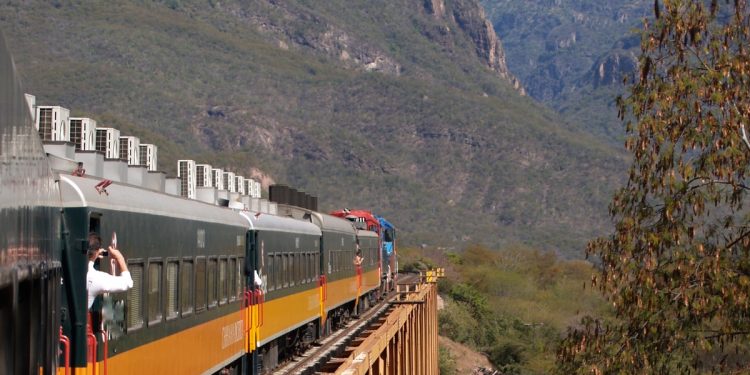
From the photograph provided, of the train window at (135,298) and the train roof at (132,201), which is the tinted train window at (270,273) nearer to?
the train roof at (132,201)

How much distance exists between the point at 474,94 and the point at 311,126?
120 ft

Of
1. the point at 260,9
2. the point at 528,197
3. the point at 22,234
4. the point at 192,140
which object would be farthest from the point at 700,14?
the point at 260,9

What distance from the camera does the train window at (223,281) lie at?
13.3m

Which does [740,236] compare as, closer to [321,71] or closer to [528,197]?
[528,197]

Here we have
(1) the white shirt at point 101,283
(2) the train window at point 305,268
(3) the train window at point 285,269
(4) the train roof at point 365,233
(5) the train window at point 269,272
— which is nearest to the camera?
(1) the white shirt at point 101,283

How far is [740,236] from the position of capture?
16.0 metres

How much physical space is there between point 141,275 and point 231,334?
510 centimetres

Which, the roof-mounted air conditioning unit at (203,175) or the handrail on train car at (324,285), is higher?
the roof-mounted air conditioning unit at (203,175)

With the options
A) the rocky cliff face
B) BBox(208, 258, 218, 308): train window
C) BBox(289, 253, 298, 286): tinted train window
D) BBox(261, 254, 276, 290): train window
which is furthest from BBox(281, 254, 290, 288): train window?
the rocky cliff face

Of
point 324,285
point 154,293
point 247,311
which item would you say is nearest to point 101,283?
point 154,293

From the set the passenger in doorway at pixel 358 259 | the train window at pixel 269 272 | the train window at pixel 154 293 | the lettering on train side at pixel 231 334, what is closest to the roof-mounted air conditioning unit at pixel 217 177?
the passenger in doorway at pixel 358 259

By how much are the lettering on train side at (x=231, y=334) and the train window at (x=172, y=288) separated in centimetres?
282

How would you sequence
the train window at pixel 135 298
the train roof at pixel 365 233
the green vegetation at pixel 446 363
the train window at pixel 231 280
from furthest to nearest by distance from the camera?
the green vegetation at pixel 446 363
the train roof at pixel 365 233
the train window at pixel 231 280
the train window at pixel 135 298

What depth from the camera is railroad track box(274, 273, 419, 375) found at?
18.9 meters
